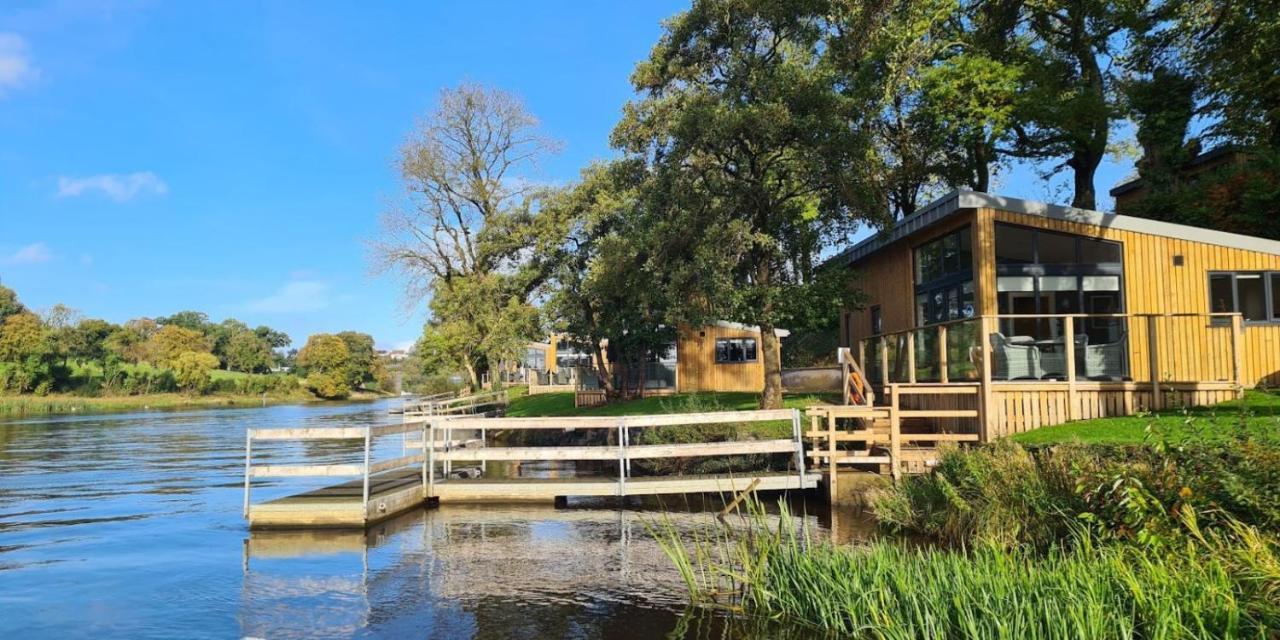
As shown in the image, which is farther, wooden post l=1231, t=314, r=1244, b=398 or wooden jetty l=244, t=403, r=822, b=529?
wooden post l=1231, t=314, r=1244, b=398

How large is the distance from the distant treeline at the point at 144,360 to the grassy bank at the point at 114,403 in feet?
8.21

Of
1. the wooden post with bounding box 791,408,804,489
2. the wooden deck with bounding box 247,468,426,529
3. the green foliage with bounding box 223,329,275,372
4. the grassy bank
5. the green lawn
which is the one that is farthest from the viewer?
the green foliage with bounding box 223,329,275,372

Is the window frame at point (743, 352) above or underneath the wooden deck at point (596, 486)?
above

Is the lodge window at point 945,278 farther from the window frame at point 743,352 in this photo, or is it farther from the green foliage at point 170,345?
the green foliage at point 170,345

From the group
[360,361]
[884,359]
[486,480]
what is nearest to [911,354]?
[884,359]

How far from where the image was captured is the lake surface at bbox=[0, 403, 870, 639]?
7.34 meters

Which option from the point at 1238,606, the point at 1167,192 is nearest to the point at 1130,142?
the point at 1167,192

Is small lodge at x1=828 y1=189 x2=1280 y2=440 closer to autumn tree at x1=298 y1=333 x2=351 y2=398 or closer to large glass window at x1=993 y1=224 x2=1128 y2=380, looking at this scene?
large glass window at x1=993 y1=224 x2=1128 y2=380

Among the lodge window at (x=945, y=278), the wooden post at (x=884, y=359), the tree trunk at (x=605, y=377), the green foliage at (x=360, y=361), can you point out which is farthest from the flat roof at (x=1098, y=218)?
the green foliage at (x=360, y=361)

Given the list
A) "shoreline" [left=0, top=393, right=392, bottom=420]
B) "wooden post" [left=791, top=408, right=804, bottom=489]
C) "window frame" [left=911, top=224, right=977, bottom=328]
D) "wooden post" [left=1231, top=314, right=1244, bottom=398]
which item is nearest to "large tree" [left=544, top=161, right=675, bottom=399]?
"window frame" [left=911, top=224, right=977, bottom=328]

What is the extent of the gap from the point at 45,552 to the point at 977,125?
2484 centimetres

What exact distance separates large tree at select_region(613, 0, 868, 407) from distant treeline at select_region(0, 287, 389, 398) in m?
73.4

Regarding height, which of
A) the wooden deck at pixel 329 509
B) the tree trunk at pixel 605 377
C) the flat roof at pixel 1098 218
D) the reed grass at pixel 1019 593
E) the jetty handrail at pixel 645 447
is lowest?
the wooden deck at pixel 329 509

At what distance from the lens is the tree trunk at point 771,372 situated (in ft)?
62.1
